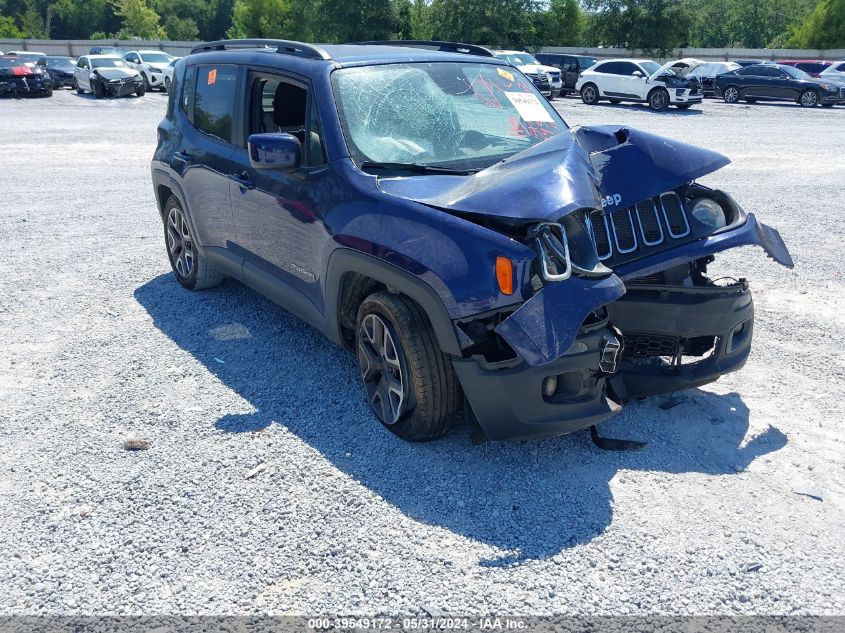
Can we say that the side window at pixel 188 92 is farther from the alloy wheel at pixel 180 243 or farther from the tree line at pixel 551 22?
the tree line at pixel 551 22

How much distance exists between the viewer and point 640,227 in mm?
4148

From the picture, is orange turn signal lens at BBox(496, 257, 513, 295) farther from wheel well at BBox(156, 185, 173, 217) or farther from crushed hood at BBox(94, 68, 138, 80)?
crushed hood at BBox(94, 68, 138, 80)

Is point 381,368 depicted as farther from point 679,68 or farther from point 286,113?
point 679,68

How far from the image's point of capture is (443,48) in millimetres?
5461

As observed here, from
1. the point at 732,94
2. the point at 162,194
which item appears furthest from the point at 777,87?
the point at 162,194

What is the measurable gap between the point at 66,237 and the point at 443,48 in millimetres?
4753

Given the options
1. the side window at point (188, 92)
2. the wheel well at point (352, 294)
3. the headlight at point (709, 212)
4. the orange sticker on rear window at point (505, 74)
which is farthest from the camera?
the side window at point (188, 92)

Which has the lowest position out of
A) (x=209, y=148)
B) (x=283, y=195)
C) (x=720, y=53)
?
(x=283, y=195)

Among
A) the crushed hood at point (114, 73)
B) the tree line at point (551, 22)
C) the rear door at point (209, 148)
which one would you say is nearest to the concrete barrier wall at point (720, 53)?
the tree line at point (551, 22)

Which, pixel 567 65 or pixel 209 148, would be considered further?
pixel 567 65

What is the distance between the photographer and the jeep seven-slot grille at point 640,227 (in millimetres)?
4078

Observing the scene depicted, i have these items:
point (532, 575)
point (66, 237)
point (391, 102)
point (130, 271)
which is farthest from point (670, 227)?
point (66, 237)

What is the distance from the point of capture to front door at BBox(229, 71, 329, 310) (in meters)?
4.33

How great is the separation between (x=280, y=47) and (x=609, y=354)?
9.91ft
